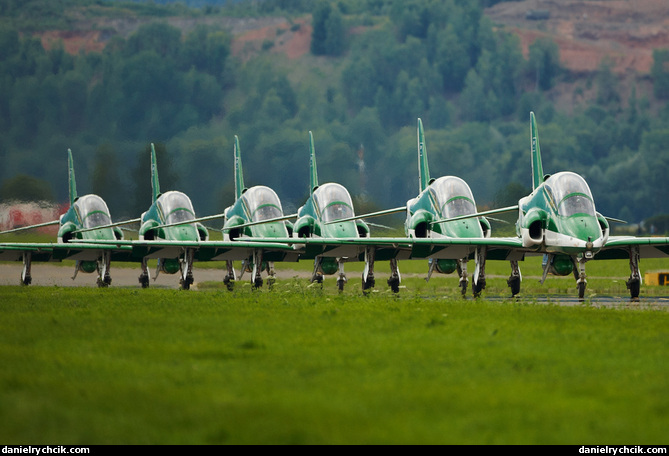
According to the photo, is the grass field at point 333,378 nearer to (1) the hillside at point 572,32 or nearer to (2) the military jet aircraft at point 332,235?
(2) the military jet aircraft at point 332,235

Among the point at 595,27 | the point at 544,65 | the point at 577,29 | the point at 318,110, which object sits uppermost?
the point at 595,27

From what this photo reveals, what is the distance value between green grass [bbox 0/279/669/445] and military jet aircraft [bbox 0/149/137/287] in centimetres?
2370

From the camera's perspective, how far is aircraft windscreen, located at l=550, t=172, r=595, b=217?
28656 mm

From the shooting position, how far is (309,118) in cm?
9531

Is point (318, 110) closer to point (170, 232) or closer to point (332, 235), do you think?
point (170, 232)

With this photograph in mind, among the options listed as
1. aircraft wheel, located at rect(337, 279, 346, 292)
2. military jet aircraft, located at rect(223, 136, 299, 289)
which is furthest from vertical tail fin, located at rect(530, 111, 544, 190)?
military jet aircraft, located at rect(223, 136, 299, 289)

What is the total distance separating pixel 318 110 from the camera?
99.3 metres

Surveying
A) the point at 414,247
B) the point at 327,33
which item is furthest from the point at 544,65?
the point at 414,247

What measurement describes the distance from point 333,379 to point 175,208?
3177 centimetres

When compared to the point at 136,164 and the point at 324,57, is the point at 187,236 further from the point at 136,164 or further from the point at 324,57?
the point at 324,57

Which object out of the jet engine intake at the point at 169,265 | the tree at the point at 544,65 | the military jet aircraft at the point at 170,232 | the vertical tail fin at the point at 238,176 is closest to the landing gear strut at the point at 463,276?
the military jet aircraft at the point at 170,232

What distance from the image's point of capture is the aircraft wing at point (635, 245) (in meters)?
29.2

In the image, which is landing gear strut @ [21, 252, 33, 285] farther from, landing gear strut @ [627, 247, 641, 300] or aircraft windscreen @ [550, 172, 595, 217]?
landing gear strut @ [627, 247, 641, 300]

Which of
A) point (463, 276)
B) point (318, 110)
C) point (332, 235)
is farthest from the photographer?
point (318, 110)
